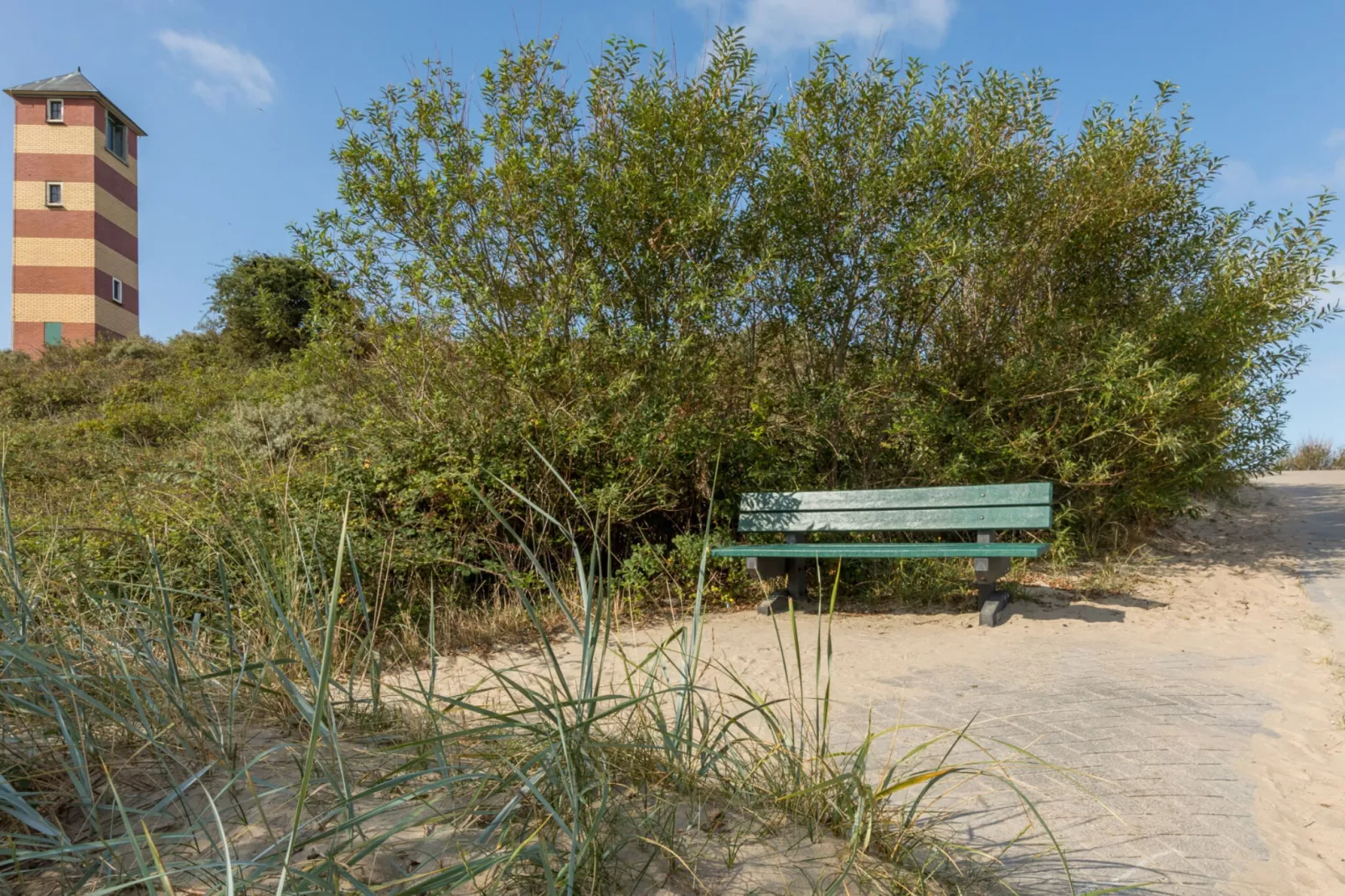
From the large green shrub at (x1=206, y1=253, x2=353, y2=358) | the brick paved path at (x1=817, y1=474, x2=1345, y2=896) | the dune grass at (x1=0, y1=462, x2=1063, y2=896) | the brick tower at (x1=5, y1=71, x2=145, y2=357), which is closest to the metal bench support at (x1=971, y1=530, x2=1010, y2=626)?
the brick paved path at (x1=817, y1=474, x2=1345, y2=896)

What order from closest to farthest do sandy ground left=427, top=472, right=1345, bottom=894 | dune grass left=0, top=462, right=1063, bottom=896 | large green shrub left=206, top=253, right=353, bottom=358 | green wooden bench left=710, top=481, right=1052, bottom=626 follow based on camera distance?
dune grass left=0, top=462, right=1063, bottom=896
sandy ground left=427, top=472, right=1345, bottom=894
green wooden bench left=710, top=481, right=1052, bottom=626
large green shrub left=206, top=253, right=353, bottom=358

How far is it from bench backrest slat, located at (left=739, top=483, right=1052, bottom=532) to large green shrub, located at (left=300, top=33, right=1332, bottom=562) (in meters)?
0.45

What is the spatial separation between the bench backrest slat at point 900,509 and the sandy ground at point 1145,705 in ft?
2.21

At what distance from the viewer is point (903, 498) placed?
247 inches

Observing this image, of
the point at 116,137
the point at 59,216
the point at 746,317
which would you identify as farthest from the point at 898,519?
the point at 116,137

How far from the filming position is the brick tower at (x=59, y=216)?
23703 mm

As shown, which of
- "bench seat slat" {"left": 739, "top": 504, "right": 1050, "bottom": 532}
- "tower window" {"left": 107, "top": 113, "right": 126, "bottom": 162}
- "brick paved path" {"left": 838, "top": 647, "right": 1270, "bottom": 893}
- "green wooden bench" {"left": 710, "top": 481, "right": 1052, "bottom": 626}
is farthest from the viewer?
"tower window" {"left": 107, "top": 113, "right": 126, "bottom": 162}

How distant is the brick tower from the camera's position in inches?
933

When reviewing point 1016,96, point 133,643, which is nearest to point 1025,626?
point 1016,96

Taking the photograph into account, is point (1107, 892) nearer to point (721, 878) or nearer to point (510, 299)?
point (721, 878)

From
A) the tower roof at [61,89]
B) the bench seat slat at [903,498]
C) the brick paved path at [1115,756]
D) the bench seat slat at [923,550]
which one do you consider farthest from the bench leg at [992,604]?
the tower roof at [61,89]

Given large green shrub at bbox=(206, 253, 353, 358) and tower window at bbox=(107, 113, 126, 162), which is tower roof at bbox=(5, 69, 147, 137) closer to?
tower window at bbox=(107, 113, 126, 162)

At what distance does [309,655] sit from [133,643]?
1.11 meters

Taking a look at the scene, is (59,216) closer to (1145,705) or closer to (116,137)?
(116,137)
